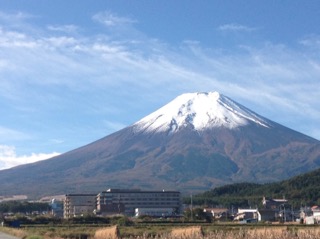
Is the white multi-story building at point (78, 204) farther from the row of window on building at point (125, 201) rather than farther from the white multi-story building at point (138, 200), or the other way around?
the white multi-story building at point (138, 200)

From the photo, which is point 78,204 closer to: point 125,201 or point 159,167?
point 125,201

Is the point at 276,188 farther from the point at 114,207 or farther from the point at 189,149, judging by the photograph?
the point at 189,149

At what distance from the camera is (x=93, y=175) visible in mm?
166750

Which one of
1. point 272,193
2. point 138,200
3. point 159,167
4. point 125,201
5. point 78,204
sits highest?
point 159,167

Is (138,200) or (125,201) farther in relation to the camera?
(138,200)

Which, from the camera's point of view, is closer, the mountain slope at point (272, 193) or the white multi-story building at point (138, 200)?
the mountain slope at point (272, 193)

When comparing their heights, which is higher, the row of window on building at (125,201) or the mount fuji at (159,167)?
the mount fuji at (159,167)

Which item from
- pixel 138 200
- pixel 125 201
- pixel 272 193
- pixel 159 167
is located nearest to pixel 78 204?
pixel 125 201

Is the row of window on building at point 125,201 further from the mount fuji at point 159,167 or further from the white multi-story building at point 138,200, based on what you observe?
the mount fuji at point 159,167

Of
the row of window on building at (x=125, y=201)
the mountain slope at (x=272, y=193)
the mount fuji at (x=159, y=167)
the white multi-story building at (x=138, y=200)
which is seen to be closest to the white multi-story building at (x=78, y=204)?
the row of window on building at (x=125, y=201)

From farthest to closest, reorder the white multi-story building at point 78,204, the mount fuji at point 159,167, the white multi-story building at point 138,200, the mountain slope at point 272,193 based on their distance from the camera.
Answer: the mount fuji at point 159,167 → the white multi-story building at point 138,200 → the white multi-story building at point 78,204 → the mountain slope at point 272,193

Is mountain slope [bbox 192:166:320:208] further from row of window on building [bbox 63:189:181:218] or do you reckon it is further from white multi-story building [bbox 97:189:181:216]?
row of window on building [bbox 63:189:181:218]

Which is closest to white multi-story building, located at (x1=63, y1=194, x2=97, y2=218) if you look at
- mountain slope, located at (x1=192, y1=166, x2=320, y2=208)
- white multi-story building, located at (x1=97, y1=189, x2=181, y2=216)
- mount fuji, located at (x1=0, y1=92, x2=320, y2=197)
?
white multi-story building, located at (x1=97, y1=189, x2=181, y2=216)

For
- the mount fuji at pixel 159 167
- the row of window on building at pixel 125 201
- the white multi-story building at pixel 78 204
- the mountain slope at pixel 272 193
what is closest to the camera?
the mountain slope at pixel 272 193
